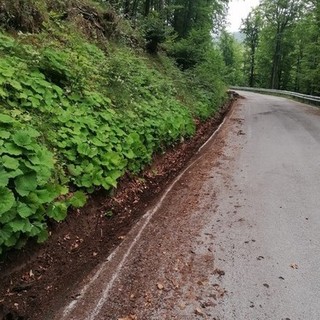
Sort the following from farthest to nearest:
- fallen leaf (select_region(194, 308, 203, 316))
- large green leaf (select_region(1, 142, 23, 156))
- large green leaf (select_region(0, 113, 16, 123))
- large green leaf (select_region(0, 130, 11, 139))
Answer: large green leaf (select_region(0, 113, 16, 123)) < large green leaf (select_region(0, 130, 11, 139)) < large green leaf (select_region(1, 142, 23, 156)) < fallen leaf (select_region(194, 308, 203, 316))

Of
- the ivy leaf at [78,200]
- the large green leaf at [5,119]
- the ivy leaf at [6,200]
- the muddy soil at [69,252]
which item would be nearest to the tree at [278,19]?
the muddy soil at [69,252]

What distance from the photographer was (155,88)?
8492 mm

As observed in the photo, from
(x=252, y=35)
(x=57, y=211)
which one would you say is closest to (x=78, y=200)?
(x=57, y=211)

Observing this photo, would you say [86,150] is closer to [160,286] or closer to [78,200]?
[78,200]

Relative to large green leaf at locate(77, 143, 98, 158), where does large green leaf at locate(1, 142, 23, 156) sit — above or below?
above

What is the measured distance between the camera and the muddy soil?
2.77 m

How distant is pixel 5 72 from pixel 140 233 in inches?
110

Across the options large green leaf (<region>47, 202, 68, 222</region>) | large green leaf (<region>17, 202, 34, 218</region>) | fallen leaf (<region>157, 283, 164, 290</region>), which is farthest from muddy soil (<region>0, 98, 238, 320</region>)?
fallen leaf (<region>157, 283, 164, 290</region>)

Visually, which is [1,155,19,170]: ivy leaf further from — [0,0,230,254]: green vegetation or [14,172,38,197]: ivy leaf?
[14,172,38,197]: ivy leaf

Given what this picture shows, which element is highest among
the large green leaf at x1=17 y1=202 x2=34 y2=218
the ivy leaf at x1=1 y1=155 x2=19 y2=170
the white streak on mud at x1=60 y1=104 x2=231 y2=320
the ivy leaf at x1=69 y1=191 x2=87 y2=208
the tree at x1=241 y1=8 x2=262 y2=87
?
the tree at x1=241 y1=8 x2=262 y2=87

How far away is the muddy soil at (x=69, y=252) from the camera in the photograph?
9.08 ft


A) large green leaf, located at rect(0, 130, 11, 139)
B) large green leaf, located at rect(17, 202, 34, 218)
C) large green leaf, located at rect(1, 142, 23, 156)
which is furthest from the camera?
large green leaf, located at rect(0, 130, 11, 139)

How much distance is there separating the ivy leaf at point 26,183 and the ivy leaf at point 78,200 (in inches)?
25.7

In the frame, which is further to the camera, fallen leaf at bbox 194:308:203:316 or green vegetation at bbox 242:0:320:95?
green vegetation at bbox 242:0:320:95
